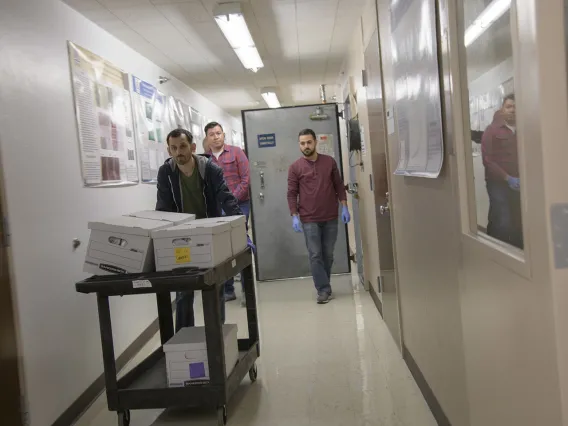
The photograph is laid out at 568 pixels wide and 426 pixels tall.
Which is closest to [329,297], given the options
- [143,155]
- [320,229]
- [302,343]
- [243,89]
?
[320,229]

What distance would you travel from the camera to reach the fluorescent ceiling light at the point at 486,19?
1.36 metres

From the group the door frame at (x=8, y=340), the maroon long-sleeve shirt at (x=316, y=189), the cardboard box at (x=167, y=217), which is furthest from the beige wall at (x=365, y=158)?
the door frame at (x=8, y=340)

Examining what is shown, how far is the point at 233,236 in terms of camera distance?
2.96m

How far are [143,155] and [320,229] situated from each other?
1697mm

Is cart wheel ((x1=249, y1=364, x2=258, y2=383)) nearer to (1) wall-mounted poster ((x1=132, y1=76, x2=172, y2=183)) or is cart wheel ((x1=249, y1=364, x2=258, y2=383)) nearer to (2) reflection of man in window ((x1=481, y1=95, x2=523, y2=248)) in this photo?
(2) reflection of man in window ((x1=481, y1=95, x2=523, y2=248))

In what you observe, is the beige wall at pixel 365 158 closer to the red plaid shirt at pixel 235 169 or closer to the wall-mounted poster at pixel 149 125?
the red plaid shirt at pixel 235 169

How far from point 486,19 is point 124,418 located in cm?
236

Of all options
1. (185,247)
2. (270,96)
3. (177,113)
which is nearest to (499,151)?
(185,247)

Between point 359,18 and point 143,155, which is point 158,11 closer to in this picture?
point 143,155

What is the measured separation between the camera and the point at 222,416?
2670 mm

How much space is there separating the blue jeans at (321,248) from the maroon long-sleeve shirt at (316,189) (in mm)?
73

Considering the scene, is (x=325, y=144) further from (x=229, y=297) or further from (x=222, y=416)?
(x=222, y=416)

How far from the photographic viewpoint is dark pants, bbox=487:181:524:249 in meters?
1.36

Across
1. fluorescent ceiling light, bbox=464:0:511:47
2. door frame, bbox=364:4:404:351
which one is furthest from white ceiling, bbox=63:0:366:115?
fluorescent ceiling light, bbox=464:0:511:47
